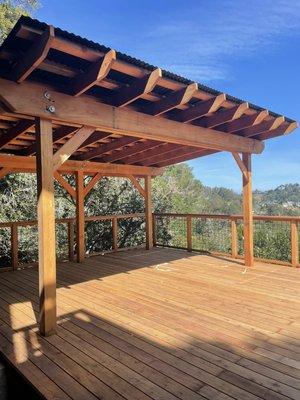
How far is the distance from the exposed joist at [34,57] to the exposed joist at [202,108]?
2.22 m

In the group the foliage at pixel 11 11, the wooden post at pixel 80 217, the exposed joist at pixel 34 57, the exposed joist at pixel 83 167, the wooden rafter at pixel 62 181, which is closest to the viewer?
the exposed joist at pixel 34 57

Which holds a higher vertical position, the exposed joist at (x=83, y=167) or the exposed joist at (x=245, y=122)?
the exposed joist at (x=245, y=122)

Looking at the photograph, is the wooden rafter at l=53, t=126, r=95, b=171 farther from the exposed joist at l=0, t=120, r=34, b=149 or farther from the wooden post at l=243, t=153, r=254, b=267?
the wooden post at l=243, t=153, r=254, b=267

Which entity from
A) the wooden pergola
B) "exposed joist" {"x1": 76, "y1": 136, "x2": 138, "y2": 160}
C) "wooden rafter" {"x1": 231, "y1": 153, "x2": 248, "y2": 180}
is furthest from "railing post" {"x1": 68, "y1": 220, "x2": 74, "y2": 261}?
"wooden rafter" {"x1": 231, "y1": 153, "x2": 248, "y2": 180}

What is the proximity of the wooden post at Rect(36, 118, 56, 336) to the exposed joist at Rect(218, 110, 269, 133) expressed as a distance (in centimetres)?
320

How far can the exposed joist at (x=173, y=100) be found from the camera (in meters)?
3.68

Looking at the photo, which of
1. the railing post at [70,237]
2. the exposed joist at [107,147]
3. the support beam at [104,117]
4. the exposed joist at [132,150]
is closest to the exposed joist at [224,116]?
the support beam at [104,117]

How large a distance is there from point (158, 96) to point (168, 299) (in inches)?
106

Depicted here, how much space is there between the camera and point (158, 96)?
399cm

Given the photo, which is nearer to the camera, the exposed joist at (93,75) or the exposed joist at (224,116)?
the exposed joist at (93,75)

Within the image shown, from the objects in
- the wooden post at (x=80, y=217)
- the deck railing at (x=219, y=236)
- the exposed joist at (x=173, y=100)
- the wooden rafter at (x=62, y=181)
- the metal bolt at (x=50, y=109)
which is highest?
the exposed joist at (x=173, y=100)

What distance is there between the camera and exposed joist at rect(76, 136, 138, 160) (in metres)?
5.85

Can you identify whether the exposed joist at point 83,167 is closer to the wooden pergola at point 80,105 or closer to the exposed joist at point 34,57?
the wooden pergola at point 80,105

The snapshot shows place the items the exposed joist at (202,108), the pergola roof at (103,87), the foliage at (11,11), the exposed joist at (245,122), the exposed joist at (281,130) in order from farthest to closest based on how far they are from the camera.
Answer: the foliage at (11,11), the exposed joist at (281,130), the exposed joist at (245,122), the exposed joist at (202,108), the pergola roof at (103,87)
